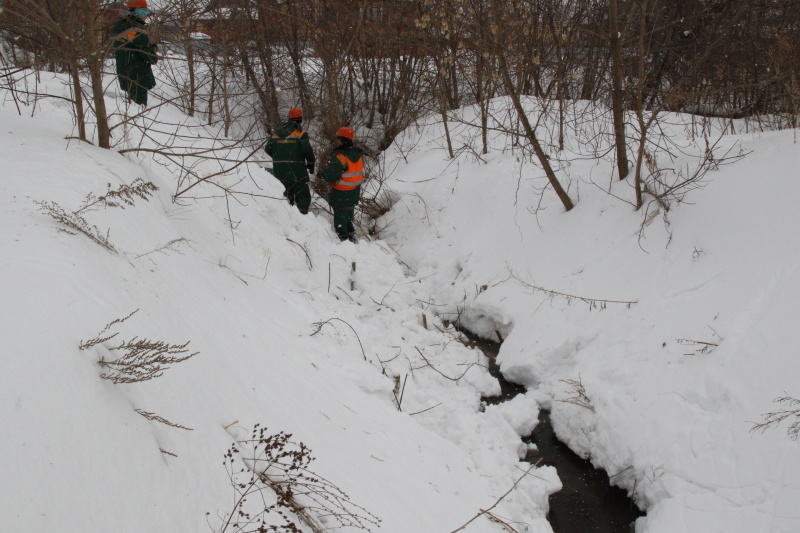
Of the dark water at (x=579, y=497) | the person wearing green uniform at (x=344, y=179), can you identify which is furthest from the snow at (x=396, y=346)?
the person wearing green uniform at (x=344, y=179)

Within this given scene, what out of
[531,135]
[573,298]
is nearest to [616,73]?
[531,135]

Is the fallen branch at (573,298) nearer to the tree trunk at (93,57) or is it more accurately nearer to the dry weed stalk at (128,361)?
the dry weed stalk at (128,361)

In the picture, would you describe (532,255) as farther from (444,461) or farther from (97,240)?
(97,240)

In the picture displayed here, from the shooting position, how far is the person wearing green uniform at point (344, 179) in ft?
23.8

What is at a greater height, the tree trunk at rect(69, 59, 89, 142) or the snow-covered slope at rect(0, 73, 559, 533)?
the tree trunk at rect(69, 59, 89, 142)

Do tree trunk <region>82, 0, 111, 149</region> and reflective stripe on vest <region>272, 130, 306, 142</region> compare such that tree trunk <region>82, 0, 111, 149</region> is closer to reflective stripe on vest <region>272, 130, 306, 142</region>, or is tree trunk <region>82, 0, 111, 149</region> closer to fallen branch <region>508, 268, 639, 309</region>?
reflective stripe on vest <region>272, 130, 306, 142</region>

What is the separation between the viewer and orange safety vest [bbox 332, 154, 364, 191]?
7.29 m

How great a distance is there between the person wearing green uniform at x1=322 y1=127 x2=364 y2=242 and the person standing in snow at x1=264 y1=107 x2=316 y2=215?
0.45 m

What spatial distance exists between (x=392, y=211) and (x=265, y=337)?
4.88 m

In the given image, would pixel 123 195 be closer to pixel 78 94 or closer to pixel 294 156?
pixel 78 94

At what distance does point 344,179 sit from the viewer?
7379 millimetres

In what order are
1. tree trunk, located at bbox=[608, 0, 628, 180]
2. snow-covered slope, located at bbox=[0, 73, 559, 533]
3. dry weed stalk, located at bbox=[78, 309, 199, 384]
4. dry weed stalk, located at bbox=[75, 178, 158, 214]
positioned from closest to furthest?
snow-covered slope, located at bbox=[0, 73, 559, 533]
dry weed stalk, located at bbox=[78, 309, 199, 384]
dry weed stalk, located at bbox=[75, 178, 158, 214]
tree trunk, located at bbox=[608, 0, 628, 180]

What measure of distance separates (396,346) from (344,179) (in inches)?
113

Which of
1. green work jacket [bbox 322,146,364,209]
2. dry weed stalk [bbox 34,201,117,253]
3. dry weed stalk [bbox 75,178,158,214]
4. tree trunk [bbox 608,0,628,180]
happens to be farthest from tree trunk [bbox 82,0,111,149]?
tree trunk [bbox 608,0,628,180]
